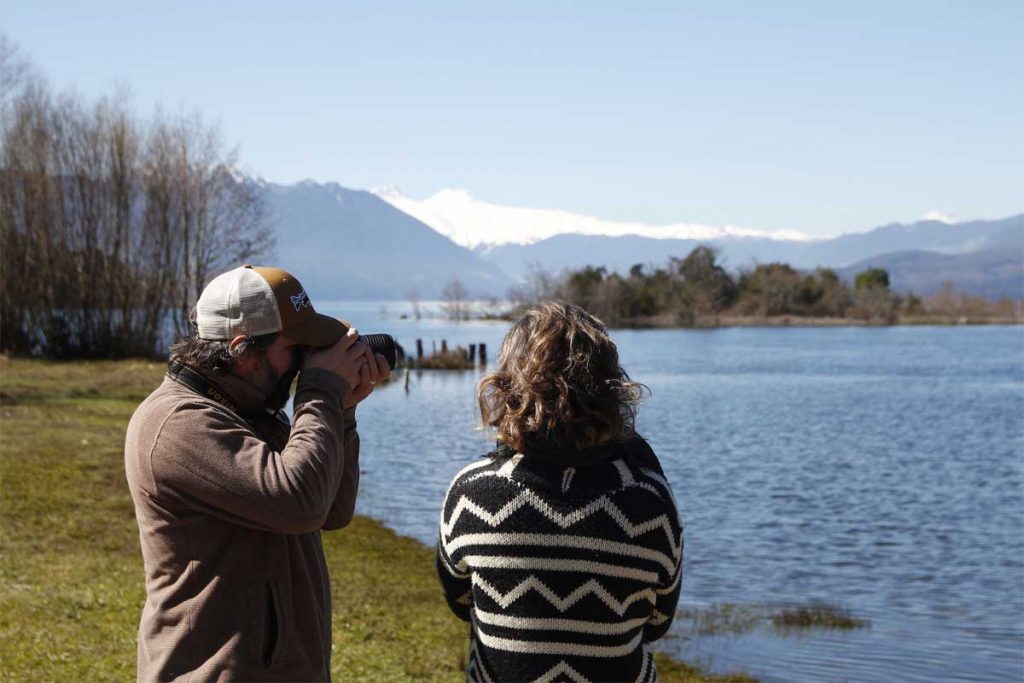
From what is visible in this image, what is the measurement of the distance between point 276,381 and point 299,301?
0.64ft

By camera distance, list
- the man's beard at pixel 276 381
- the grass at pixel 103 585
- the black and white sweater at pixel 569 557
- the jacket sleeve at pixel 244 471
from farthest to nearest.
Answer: the grass at pixel 103 585
the man's beard at pixel 276 381
the black and white sweater at pixel 569 557
the jacket sleeve at pixel 244 471

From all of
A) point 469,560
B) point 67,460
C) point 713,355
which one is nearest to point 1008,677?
point 469,560

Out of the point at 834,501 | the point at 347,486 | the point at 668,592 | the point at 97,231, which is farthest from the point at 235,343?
the point at 97,231

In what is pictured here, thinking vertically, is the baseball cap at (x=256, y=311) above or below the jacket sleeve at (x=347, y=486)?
Answer: above

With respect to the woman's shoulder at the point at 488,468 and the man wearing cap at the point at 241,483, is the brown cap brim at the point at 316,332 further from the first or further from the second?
the woman's shoulder at the point at 488,468

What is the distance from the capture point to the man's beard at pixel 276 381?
2.63m

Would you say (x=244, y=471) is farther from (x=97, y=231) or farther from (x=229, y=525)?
(x=97, y=231)

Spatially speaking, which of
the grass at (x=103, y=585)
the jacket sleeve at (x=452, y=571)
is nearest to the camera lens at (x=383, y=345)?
the jacket sleeve at (x=452, y=571)

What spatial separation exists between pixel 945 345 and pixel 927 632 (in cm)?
6702

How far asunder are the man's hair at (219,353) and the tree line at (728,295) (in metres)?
101

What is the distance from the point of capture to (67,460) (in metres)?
13.2

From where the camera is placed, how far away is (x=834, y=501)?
17.3 m

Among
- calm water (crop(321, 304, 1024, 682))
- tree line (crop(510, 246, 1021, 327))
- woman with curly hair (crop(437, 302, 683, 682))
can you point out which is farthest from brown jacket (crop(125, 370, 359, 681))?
tree line (crop(510, 246, 1021, 327))

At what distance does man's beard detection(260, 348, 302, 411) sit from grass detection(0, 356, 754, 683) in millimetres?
3630
